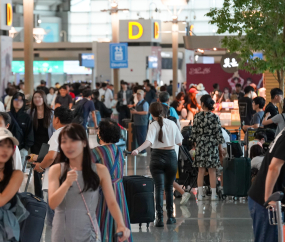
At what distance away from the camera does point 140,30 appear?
38125 mm

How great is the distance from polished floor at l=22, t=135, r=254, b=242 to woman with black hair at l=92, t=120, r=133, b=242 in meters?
2.16

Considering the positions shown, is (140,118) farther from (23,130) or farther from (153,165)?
(153,165)

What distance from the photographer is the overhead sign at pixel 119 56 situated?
24.1 m

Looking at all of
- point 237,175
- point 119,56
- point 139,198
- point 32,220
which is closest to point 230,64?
point 119,56

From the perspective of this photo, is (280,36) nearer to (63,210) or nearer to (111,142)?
(111,142)

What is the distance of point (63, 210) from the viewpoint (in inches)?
131

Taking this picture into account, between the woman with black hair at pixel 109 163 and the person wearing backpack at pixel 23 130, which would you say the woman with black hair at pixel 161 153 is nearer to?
the person wearing backpack at pixel 23 130

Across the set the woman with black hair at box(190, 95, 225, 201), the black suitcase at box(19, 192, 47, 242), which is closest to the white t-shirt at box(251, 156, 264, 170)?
the woman with black hair at box(190, 95, 225, 201)

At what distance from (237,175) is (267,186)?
15.3 feet

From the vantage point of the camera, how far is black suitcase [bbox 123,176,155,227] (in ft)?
20.9

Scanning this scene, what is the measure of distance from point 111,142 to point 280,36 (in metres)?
7.90

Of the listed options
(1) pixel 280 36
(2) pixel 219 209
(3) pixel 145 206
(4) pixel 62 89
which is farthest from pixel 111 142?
(4) pixel 62 89

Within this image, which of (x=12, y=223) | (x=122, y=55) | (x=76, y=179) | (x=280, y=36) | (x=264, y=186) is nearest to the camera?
(x=76, y=179)

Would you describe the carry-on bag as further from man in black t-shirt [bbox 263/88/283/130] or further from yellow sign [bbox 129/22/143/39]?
yellow sign [bbox 129/22/143/39]
